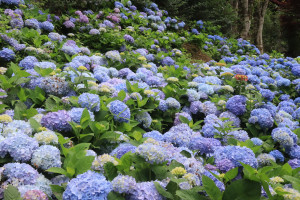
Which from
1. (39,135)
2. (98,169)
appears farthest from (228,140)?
(39,135)

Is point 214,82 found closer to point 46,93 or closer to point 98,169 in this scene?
point 46,93

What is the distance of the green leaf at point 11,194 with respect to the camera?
3.84 ft

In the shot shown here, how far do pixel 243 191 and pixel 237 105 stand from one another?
5.80 feet

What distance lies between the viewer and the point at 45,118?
2.01 m

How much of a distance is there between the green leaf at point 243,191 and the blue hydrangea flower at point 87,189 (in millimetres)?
518

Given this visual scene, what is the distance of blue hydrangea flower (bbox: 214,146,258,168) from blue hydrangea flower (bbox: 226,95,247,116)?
118 centimetres

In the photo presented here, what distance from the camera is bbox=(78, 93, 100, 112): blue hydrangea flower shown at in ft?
7.60

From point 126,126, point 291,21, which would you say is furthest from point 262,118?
point 291,21

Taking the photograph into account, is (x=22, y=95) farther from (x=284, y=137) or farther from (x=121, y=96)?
(x=284, y=137)

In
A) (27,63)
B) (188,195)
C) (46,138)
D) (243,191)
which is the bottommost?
(27,63)

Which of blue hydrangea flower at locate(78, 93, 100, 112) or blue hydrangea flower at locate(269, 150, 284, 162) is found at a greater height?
blue hydrangea flower at locate(269, 150, 284, 162)

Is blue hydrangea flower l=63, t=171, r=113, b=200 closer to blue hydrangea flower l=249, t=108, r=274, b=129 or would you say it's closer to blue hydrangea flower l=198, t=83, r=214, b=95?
blue hydrangea flower l=249, t=108, r=274, b=129

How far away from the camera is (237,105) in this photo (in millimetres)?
2844

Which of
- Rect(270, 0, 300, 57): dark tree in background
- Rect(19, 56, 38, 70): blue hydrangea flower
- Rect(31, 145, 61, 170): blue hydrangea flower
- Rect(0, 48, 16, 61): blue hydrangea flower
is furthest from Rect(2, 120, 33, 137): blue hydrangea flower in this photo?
Rect(270, 0, 300, 57): dark tree in background
